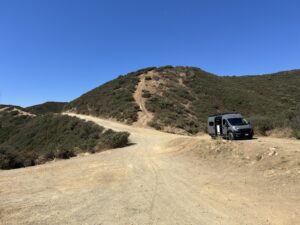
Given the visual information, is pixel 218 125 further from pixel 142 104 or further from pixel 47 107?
pixel 47 107

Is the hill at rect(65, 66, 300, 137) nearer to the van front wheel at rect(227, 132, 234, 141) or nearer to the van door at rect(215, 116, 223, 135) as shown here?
the van door at rect(215, 116, 223, 135)

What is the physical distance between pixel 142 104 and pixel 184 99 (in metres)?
8.26

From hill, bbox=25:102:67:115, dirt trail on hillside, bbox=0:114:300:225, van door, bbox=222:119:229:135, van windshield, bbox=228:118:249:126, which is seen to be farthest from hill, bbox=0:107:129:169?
hill, bbox=25:102:67:115

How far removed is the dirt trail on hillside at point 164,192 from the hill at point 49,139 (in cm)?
513

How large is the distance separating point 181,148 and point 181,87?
41.8 metres

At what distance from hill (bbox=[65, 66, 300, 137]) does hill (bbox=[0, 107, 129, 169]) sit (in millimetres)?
6272

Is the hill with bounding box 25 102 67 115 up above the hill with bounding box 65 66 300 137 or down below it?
above

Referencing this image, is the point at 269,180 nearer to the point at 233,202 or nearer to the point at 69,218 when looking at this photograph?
the point at 233,202

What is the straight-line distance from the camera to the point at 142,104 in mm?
50156

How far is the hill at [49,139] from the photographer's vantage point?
20609 millimetres

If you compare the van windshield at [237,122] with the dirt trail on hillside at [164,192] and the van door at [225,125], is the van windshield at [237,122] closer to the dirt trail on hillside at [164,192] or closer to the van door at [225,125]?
the van door at [225,125]

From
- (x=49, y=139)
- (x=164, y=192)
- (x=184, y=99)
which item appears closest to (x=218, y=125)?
(x=164, y=192)

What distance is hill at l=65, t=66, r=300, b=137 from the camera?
44.2 meters

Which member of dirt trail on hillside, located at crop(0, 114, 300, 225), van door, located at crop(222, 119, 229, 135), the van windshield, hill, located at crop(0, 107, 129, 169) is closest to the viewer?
dirt trail on hillside, located at crop(0, 114, 300, 225)
